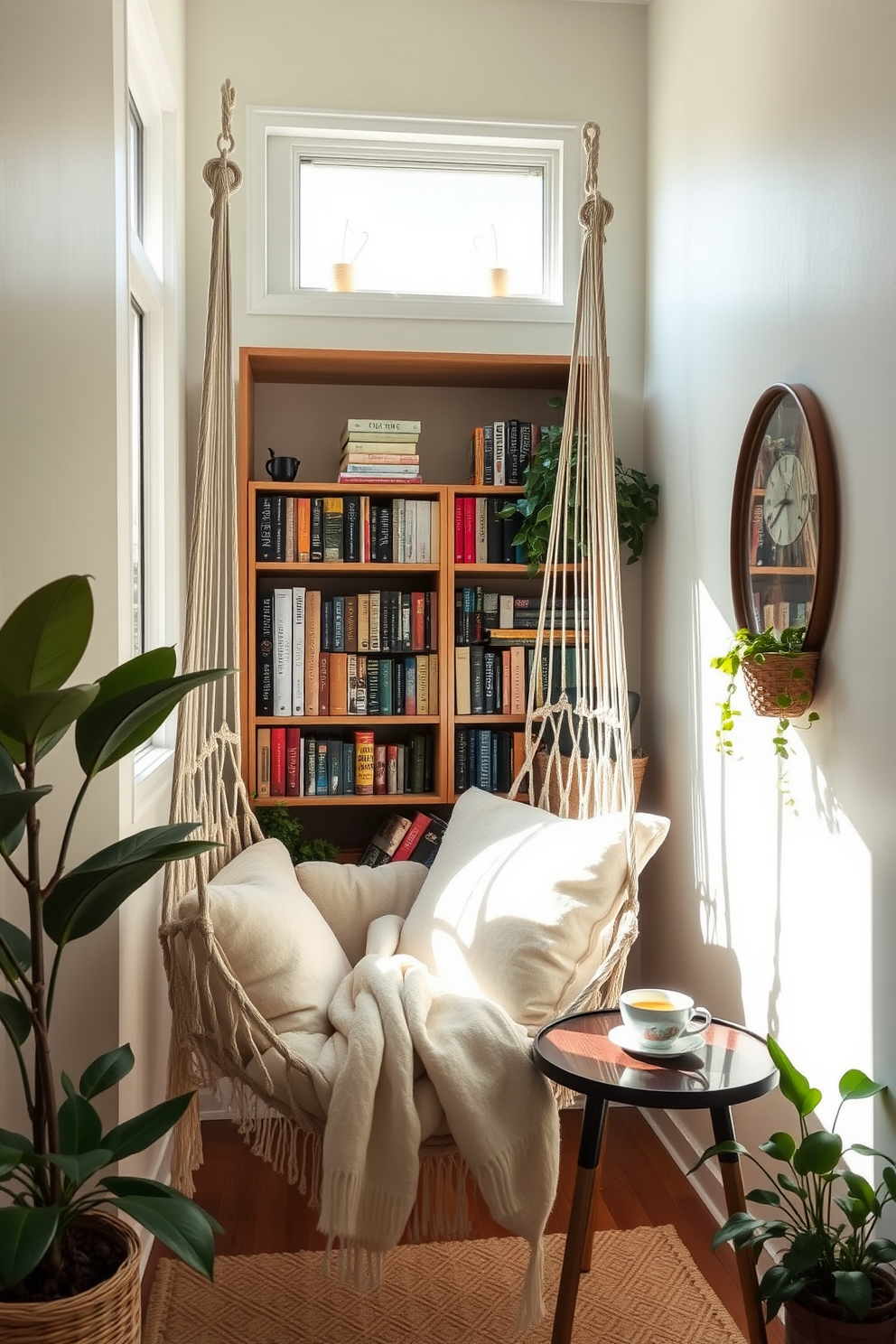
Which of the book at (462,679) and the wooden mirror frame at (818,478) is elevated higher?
the wooden mirror frame at (818,478)

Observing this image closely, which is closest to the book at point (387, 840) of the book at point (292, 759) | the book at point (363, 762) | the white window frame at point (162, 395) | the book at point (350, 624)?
the book at point (363, 762)

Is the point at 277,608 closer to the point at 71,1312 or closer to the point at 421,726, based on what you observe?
the point at 421,726

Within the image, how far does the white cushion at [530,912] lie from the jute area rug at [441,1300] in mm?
559

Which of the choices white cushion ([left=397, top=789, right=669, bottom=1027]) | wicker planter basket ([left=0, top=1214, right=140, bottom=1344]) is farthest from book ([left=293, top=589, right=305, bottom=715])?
wicker planter basket ([left=0, top=1214, right=140, bottom=1344])

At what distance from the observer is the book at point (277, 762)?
2.80 m

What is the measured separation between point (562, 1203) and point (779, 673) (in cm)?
133

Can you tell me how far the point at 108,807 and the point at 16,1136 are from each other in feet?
2.48

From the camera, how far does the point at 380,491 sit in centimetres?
280

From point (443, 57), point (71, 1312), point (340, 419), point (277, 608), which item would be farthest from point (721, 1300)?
point (443, 57)

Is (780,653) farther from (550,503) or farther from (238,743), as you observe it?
(238,743)

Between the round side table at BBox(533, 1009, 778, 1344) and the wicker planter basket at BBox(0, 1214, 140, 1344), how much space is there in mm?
645

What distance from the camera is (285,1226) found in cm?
232

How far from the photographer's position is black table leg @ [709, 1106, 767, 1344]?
1659 mm

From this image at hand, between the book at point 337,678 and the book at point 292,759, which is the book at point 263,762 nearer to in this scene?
the book at point 292,759
